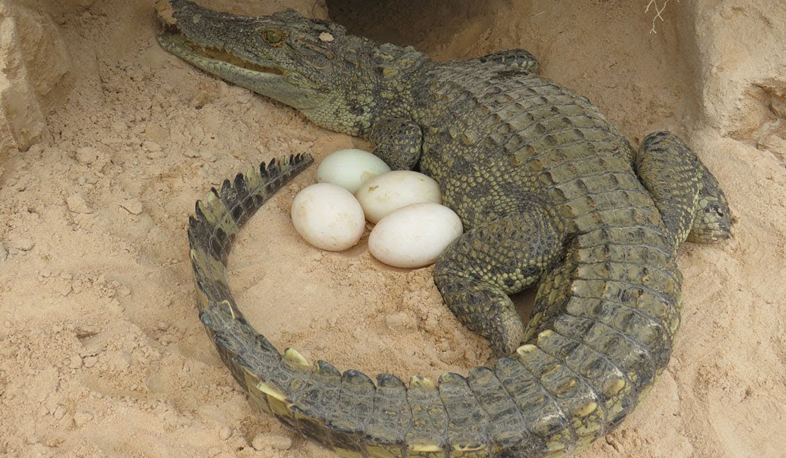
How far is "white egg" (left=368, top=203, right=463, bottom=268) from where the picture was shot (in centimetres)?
282

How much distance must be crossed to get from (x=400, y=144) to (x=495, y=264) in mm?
927

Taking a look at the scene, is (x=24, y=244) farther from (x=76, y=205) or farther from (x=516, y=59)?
(x=516, y=59)

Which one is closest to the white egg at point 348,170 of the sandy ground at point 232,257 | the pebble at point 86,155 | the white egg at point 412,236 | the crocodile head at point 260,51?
the sandy ground at point 232,257

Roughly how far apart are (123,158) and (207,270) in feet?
2.83

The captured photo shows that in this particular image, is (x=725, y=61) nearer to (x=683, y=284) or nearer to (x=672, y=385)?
(x=683, y=284)

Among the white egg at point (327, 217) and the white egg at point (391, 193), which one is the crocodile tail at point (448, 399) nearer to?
the white egg at point (327, 217)

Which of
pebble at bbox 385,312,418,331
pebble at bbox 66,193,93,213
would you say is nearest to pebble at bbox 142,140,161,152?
pebble at bbox 66,193,93,213

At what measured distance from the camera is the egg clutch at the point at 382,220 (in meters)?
2.84

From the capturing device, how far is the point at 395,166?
342 cm

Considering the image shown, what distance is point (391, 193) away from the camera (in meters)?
3.03

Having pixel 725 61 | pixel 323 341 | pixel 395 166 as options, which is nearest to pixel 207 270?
pixel 323 341

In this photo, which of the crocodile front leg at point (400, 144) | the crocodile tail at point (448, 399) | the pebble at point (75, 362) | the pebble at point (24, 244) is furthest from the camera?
the crocodile front leg at point (400, 144)

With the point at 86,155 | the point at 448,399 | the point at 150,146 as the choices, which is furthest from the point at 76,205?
the point at 448,399

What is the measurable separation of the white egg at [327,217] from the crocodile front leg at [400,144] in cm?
56
